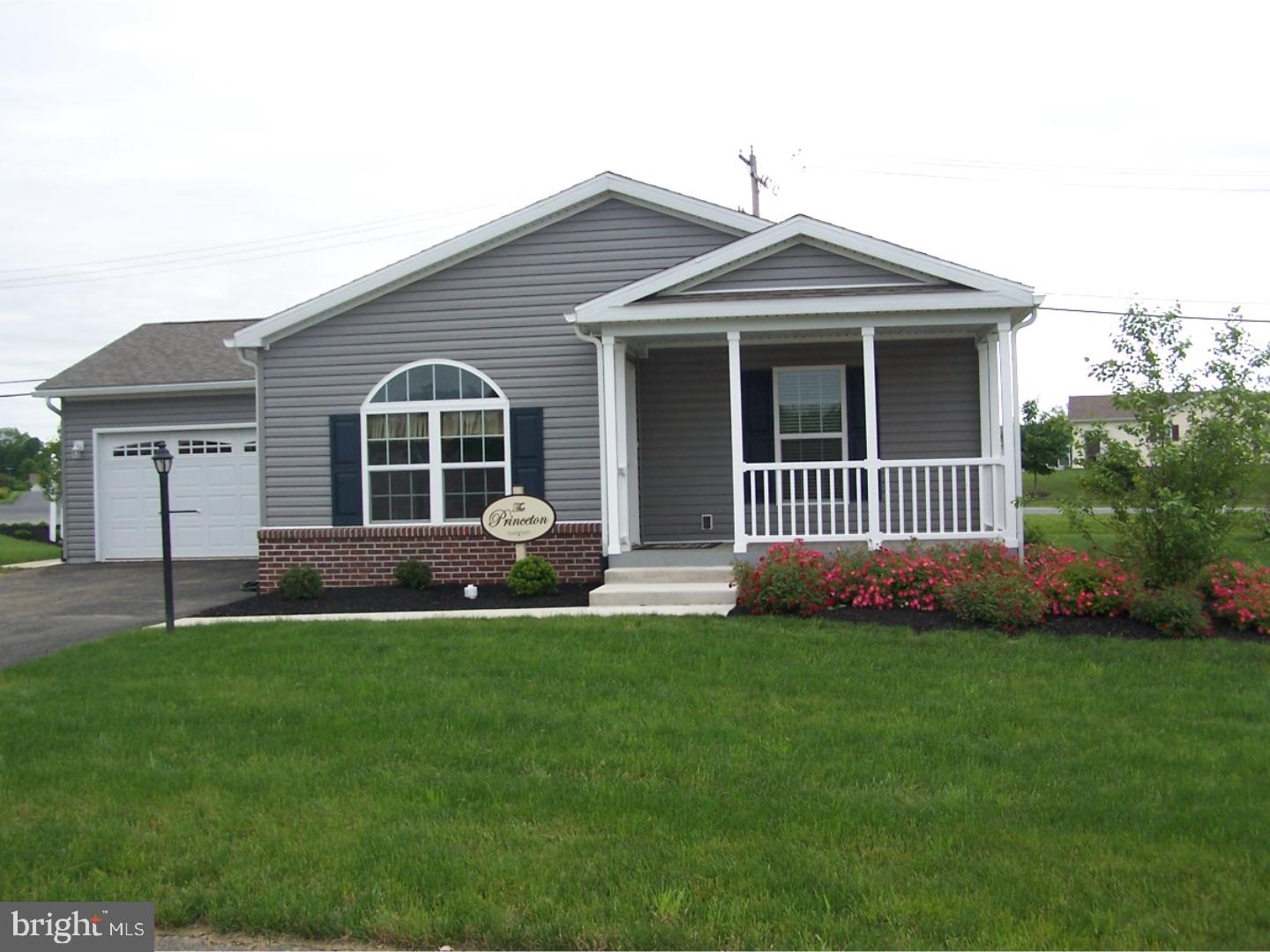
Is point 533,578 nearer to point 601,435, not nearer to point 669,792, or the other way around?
point 601,435

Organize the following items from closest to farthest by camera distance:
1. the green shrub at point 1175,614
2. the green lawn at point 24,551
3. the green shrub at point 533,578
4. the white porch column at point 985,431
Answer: the green shrub at point 1175,614, the green shrub at point 533,578, the white porch column at point 985,431, the green lawn at point 24,551

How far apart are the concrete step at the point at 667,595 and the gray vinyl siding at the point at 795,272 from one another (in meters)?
3.12

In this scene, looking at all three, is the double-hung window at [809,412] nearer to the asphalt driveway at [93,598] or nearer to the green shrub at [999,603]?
the green shrub at [999,603]

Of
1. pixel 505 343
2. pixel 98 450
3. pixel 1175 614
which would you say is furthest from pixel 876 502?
pixel 98 450

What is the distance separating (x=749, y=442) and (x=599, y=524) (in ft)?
6.68

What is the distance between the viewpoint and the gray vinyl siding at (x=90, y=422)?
18016mm

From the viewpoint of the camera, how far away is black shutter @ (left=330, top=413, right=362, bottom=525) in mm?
13500

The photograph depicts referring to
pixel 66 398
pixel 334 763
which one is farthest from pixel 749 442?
pixel 66 398

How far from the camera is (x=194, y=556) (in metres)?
18.1

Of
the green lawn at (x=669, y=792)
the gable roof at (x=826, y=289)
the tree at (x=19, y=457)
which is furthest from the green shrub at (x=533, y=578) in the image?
the tree at (x=19, y=457)

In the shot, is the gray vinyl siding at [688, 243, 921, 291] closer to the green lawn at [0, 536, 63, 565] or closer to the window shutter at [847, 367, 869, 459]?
the window shutter at [847, 367, 869, 459]

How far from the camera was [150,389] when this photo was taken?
17766mm

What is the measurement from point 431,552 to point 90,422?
27.2 feet

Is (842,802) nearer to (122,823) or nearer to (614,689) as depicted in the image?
(614,689)
